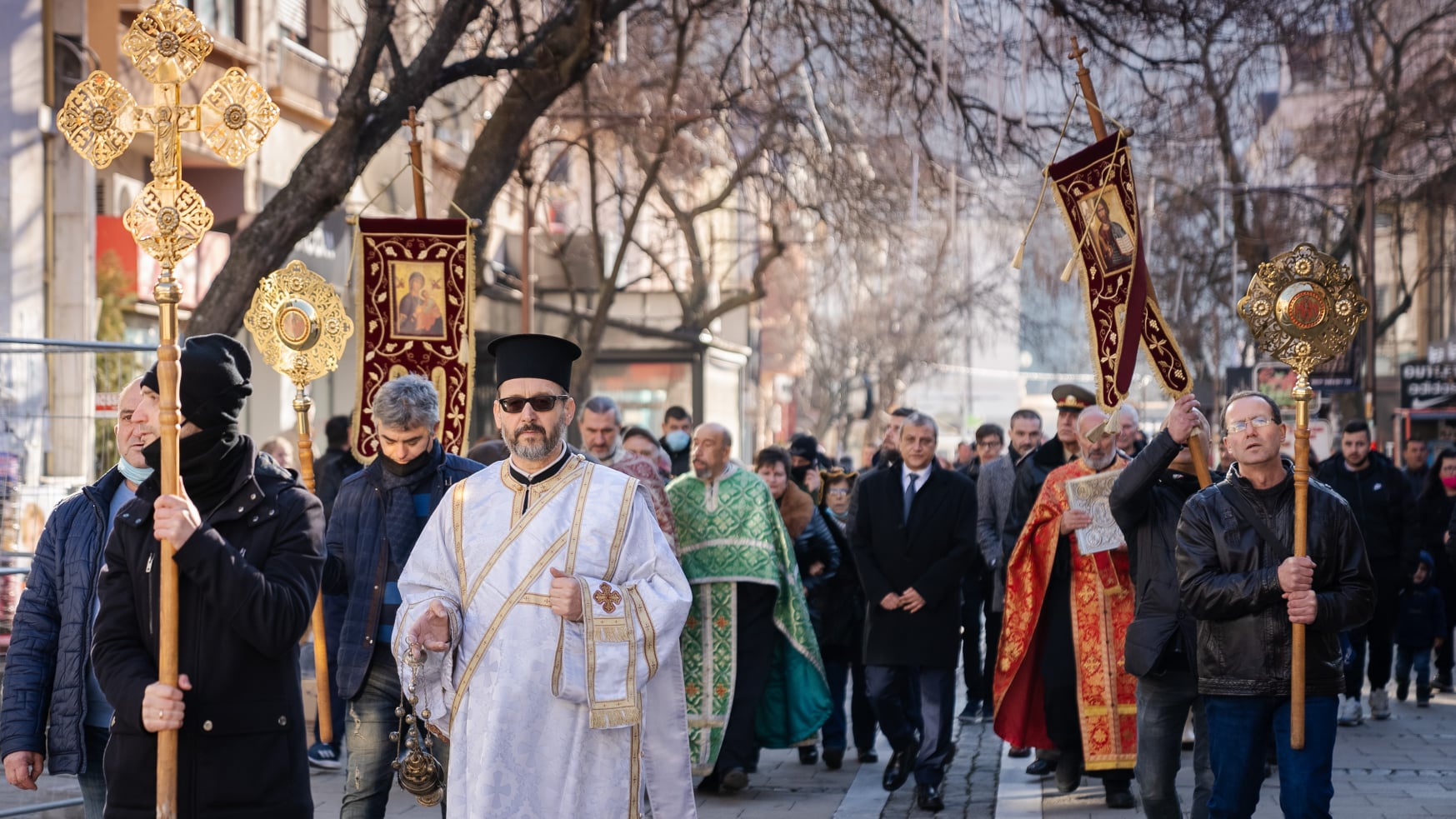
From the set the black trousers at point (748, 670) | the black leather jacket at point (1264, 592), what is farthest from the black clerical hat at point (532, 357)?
the black trousers at point (748, 670)

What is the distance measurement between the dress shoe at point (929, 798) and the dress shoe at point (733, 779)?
1.02 metres

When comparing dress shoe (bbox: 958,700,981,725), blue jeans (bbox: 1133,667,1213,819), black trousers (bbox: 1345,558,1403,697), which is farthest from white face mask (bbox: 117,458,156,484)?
black trousers (bbox: 1345,558,1403,697)

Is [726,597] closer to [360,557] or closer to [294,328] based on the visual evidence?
[294,328]

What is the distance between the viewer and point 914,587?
32.9ft

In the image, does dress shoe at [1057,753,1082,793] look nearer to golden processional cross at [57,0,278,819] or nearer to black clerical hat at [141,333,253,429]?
golden processional cross at [57,0,278,819]

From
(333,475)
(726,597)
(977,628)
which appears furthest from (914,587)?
(333,475)

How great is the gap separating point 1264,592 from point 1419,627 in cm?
731

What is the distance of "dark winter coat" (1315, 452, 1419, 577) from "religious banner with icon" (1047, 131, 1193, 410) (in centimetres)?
487

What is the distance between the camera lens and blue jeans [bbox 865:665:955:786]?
31.5 ft

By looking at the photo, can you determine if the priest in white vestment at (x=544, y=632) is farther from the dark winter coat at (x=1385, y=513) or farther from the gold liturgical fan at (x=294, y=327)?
the dark winter coat at (x=1385, y=513)

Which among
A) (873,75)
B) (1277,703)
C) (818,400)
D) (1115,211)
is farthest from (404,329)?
(818,400)

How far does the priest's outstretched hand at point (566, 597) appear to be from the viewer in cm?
545

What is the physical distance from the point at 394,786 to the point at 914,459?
3400 mm

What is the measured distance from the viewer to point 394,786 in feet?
35.0
